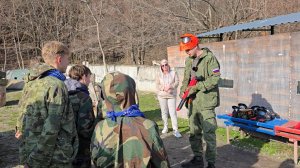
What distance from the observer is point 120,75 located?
2.64 meters

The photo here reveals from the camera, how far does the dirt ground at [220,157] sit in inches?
232

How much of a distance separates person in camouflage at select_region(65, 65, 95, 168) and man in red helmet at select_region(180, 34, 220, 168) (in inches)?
73.5

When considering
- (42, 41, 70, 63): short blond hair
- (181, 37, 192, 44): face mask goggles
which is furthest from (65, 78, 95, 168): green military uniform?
(181, 37, 192, 44): face mask goggles

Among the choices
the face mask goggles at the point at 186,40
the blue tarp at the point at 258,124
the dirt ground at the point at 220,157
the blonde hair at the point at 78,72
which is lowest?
the dirt ground at the point at 220,157

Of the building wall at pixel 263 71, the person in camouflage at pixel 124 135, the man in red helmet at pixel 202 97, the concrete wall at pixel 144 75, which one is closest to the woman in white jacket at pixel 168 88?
the building wall at pixel 263 71

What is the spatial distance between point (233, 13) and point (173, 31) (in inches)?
213

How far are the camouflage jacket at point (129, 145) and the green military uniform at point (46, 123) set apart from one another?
502 mm

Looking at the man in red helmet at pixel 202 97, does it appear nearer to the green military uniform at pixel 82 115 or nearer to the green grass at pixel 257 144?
the green grass at pixel 257 144

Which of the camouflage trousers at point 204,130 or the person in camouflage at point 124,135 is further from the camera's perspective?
the camouflage trousers at point 204,130

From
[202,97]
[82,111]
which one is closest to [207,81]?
[202,97]

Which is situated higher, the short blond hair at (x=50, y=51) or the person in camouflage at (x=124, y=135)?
the short blond hair at (x=50, y=51)

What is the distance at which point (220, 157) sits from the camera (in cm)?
634

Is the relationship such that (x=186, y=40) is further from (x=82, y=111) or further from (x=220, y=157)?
(x=220, y=157)

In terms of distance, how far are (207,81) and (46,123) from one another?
2.85m
